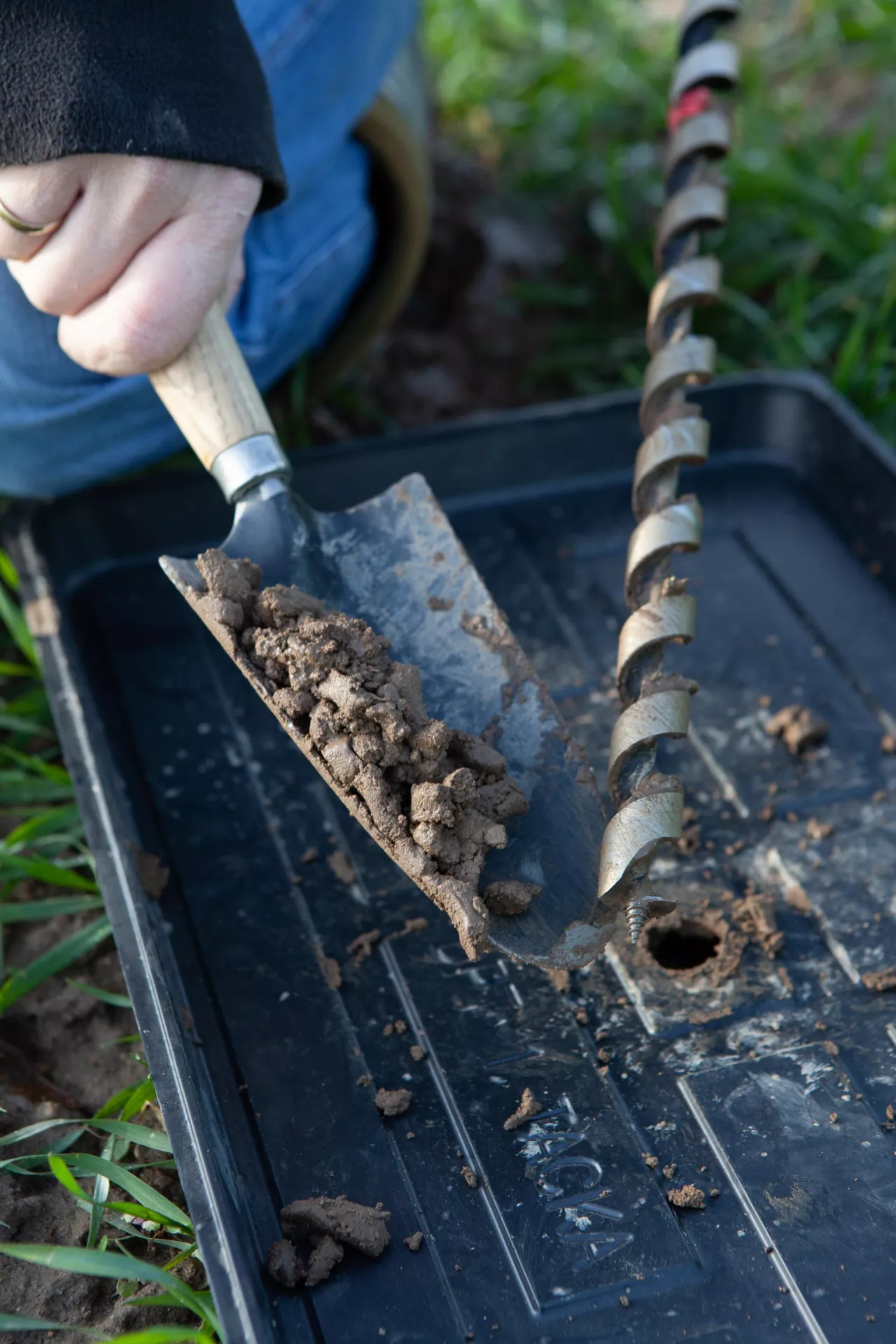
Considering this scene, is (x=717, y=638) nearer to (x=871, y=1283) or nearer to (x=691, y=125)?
(x=691, y=125)

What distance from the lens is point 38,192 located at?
46.4 inches

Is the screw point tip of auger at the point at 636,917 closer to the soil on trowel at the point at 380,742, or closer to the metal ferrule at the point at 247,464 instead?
the soil on trowel at the point at 380,742

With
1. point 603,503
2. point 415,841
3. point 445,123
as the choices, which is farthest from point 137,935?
point 445,123

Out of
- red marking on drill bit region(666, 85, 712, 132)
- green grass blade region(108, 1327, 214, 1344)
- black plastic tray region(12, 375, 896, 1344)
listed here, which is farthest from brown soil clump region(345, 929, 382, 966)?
red marking on drill bit region(666, 85, 712, 132)

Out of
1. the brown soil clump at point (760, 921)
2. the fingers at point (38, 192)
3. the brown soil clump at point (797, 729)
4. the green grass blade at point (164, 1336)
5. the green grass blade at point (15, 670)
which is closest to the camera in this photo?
the green grass blade at point (164, 1336)

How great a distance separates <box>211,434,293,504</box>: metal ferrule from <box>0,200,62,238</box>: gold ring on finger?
0.27 meters

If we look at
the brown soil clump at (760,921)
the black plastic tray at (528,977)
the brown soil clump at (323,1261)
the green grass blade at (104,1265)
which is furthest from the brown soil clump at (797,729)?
the green grass blade at (104,1265)

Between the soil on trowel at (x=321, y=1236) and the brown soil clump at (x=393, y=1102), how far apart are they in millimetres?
94

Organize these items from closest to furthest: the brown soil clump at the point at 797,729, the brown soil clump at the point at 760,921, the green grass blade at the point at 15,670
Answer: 1. the brown soil clump at the point at 760,921
2. the brown soil clump at the point at 797,729
3. the green grass blade at the point at 15,670

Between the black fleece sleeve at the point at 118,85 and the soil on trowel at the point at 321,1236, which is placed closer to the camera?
the soil on trowel at the point at 321,1236

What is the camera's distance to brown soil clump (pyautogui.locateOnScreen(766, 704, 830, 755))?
4.94ft

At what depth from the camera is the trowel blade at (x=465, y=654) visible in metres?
1.13

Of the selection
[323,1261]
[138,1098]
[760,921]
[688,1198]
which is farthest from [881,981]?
[138,1098]

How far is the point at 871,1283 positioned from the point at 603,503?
1170mm
